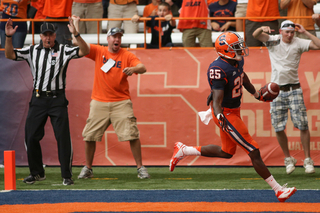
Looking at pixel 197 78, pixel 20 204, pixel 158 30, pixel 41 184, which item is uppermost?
pixel 158 30

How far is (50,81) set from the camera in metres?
5.34

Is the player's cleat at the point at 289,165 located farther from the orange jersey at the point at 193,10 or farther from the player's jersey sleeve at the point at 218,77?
the orange jersey at the point at 193,10

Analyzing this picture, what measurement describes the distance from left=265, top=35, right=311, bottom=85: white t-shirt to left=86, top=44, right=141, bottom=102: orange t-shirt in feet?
6.06

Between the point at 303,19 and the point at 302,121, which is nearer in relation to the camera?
the point at 302,121

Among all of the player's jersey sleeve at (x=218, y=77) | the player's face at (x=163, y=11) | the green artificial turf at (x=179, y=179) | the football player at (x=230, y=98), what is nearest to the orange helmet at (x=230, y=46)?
the football player at (x=230, y=98)

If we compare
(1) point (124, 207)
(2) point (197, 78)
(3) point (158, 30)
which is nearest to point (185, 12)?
(3) point (158, 30)

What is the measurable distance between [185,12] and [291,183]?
355cm

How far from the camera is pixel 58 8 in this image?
23.3 ft

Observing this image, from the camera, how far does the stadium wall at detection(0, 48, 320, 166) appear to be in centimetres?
670

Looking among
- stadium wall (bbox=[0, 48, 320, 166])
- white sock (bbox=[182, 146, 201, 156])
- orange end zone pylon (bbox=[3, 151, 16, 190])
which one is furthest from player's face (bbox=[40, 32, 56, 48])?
white sock (bbox=[182, 146, 201, 156])

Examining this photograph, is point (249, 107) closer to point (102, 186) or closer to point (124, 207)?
point (102, 186)

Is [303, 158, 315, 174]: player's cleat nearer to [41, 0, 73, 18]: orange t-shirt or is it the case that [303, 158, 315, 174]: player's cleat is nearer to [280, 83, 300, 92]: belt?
[280, 83, 300, 92]: belt

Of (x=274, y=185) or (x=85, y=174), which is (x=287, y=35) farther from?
(x=85, y=174)

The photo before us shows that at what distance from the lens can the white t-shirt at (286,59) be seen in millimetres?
5918
